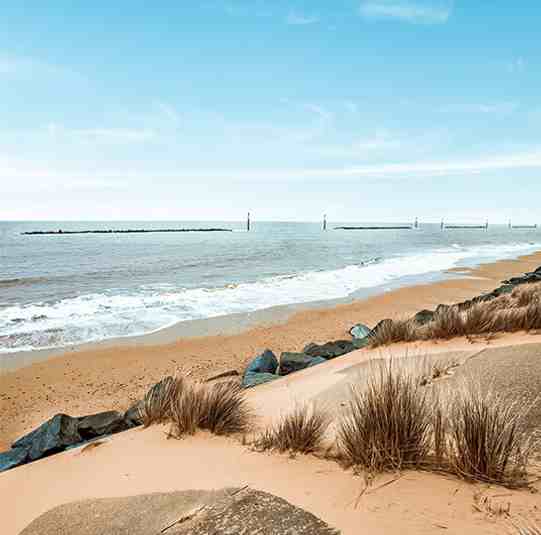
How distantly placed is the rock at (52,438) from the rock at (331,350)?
519 cm

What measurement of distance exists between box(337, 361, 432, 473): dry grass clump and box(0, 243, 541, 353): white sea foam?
1003cm

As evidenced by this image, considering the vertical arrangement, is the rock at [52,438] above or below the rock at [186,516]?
below

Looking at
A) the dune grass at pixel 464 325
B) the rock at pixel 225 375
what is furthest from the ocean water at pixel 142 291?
the dune grass at pixel 464 325

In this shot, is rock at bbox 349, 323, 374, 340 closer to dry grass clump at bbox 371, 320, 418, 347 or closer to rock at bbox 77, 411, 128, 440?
dry grass clump at bbox 371, 320, 418, 347

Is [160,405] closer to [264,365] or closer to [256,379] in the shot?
[256,379]

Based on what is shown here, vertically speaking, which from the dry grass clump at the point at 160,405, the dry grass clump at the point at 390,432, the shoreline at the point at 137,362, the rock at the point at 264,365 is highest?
the dry grass clump at the point at 390,432

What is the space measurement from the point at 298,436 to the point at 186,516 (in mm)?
1102

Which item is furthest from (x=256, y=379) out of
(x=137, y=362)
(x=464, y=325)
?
(x=464, y=325)

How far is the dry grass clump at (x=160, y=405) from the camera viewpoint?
4230mm

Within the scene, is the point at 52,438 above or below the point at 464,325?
below

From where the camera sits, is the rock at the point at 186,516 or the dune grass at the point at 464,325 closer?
the rock at the point at 186,516

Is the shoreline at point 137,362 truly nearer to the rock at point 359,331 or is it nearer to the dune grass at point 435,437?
the rock at point 359,331

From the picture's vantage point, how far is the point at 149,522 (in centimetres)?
235

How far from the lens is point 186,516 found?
231 cm
